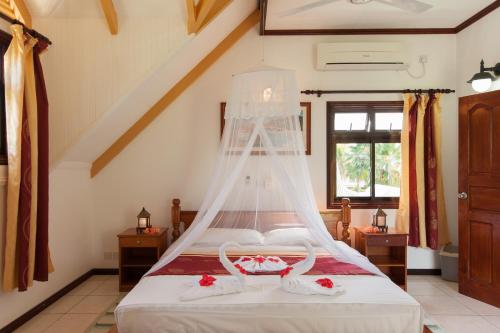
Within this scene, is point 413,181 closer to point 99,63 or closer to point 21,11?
point 99,63

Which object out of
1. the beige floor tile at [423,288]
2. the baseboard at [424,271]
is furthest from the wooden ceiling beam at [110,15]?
the baseboard at [424,271]

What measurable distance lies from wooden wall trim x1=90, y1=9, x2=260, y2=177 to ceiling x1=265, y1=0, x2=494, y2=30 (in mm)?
340

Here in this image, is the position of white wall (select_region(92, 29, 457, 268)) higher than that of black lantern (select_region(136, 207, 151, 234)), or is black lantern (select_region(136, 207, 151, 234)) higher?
white wall (select_region(92, 29, 457, 268))

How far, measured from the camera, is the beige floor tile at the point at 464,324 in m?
3.03

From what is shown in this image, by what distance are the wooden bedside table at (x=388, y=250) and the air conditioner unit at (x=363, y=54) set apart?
1.99 meters

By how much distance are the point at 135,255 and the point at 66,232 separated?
82cm

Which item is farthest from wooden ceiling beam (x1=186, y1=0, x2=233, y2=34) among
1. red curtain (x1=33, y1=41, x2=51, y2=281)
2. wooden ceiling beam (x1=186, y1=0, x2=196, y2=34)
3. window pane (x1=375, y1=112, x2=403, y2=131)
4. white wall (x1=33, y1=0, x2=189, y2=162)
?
window pane (x1=375, y1=112, x2=403, y2=131)

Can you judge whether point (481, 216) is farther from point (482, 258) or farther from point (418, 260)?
point (418, 260)

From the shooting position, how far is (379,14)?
408cm

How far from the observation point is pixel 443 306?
11.6ft

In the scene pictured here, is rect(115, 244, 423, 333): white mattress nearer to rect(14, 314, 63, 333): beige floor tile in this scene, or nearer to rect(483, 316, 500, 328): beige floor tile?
rect(14, 314, 63, 333): beige floor tile

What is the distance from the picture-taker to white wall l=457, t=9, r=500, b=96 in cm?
381

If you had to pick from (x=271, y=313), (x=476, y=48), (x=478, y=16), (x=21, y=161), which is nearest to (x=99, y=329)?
(x=21, y=161)

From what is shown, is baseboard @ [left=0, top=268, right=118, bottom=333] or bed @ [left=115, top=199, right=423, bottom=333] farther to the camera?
baseboard @ [left=0, top=268, right=118, bottom=333]
